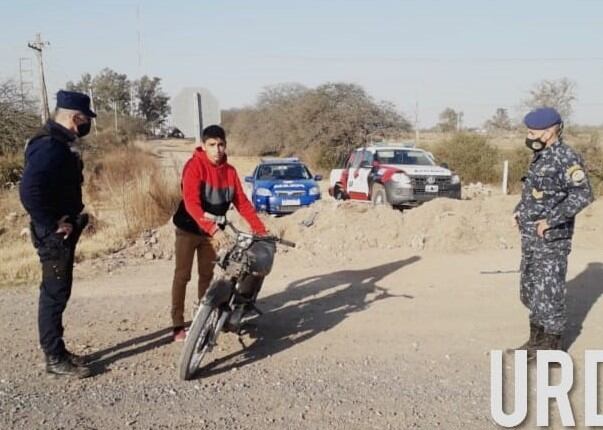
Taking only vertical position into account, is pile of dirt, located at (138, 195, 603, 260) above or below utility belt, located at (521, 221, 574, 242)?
below

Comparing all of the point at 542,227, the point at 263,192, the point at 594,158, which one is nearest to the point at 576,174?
the point at 542,227

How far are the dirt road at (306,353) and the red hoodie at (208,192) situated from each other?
3.85ft

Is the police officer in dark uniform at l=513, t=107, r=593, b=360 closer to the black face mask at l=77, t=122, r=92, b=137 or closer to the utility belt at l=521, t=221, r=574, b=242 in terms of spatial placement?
the utility belt at l=521, t=221, r=574, b=242

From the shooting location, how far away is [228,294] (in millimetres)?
5145

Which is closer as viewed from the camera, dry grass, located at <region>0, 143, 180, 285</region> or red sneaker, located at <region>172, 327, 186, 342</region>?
red sneaker, located at <region>172, 327, 186, 342</region>

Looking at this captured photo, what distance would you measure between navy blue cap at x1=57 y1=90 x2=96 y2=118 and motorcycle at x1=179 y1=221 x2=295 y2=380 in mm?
1448

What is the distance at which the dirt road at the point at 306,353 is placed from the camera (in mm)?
4312

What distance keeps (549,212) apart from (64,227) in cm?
387

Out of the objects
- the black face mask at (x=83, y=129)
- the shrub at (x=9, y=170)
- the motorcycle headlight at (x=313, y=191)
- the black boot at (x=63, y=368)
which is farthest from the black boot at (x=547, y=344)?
the shrub at (x=9, y=170)

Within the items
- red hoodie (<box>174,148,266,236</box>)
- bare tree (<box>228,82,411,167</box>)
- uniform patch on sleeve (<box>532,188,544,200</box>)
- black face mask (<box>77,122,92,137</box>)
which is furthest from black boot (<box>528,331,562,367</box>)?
bare tree (<box>228,82,411,167</box>)

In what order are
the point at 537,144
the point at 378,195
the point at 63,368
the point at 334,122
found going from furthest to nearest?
the point at 334,122
the point at 378,195
the point at 537,144
the point at 63,368

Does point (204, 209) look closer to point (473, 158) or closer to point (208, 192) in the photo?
point (208, 192)

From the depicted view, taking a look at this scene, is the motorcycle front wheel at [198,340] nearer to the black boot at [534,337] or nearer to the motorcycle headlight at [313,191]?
the black boot at [534,337]

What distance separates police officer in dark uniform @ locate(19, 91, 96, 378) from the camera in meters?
4.70
